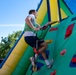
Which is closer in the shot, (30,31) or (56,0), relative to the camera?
(30,31)

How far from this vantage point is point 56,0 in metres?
5.60

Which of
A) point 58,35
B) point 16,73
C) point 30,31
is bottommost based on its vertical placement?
point 16,73

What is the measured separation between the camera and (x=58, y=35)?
458cm

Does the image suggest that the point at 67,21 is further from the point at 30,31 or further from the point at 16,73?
the point at 16,73

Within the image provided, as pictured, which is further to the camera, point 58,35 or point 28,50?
point 28,50

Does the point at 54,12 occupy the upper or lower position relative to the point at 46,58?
upper

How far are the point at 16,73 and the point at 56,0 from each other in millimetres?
2065

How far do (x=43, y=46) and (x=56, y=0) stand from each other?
187cm

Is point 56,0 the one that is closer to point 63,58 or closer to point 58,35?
point 58,35

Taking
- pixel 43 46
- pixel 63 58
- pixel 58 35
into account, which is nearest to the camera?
pixel 63 58

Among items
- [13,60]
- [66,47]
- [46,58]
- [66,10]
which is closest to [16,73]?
[13,60]

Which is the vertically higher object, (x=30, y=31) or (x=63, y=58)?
(x=30, y=31)

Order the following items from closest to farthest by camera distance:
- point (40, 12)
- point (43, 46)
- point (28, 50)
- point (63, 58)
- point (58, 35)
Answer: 1. point (63, 58)
2. point (43, 46)
3. point (58, 35)
4. point (28, 50)
5. point (40, 12)

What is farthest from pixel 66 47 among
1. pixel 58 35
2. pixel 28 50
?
pixel 28 50
